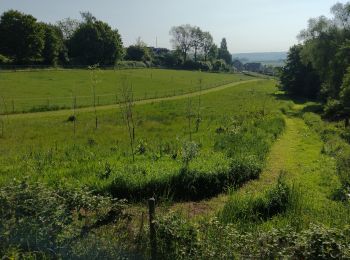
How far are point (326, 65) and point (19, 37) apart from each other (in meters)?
55.3

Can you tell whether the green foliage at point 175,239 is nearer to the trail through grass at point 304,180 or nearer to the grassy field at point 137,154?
the trail through grass at point 304,180

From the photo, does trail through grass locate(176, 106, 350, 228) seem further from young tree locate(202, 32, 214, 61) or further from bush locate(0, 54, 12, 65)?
young tree locate(202, 32, 214, 61)

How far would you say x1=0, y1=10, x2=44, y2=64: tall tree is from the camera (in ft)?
250

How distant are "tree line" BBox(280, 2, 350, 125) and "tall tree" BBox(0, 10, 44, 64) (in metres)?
46.3

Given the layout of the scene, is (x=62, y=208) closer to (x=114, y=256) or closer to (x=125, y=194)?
(x=114, y=256)

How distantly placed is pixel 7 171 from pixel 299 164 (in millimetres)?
12760

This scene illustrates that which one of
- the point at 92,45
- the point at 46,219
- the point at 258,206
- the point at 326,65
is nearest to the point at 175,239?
the point at 46,219

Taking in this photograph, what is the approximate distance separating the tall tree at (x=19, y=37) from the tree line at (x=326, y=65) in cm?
4629

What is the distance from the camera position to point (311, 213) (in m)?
11.1

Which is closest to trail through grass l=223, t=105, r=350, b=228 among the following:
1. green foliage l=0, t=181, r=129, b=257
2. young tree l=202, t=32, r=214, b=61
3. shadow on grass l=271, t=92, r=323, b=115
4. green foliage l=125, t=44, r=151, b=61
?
green foliage l=0, t=181, r=129, b=257

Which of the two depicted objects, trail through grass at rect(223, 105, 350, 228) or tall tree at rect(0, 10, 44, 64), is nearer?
trail through grass at rect(223, 105, 350, 228)

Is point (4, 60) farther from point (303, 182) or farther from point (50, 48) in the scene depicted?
point (303, 182)

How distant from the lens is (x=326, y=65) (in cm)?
5094

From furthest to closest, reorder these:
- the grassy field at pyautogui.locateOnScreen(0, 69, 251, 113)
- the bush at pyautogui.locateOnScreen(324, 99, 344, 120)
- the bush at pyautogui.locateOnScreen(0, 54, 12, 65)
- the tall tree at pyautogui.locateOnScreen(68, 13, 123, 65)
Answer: the tall tree at pyautogui.locateOnScreen(68, 13, 123, 65)
the bush at pyautogui.locateOnScreen(0, 54, 12, 65)
the grassy field at pyautogui.locateOnScreen(0, 69, 251, 113)
the bush at pyautogui.locateOnScreen(324, 99, 344, 120)
